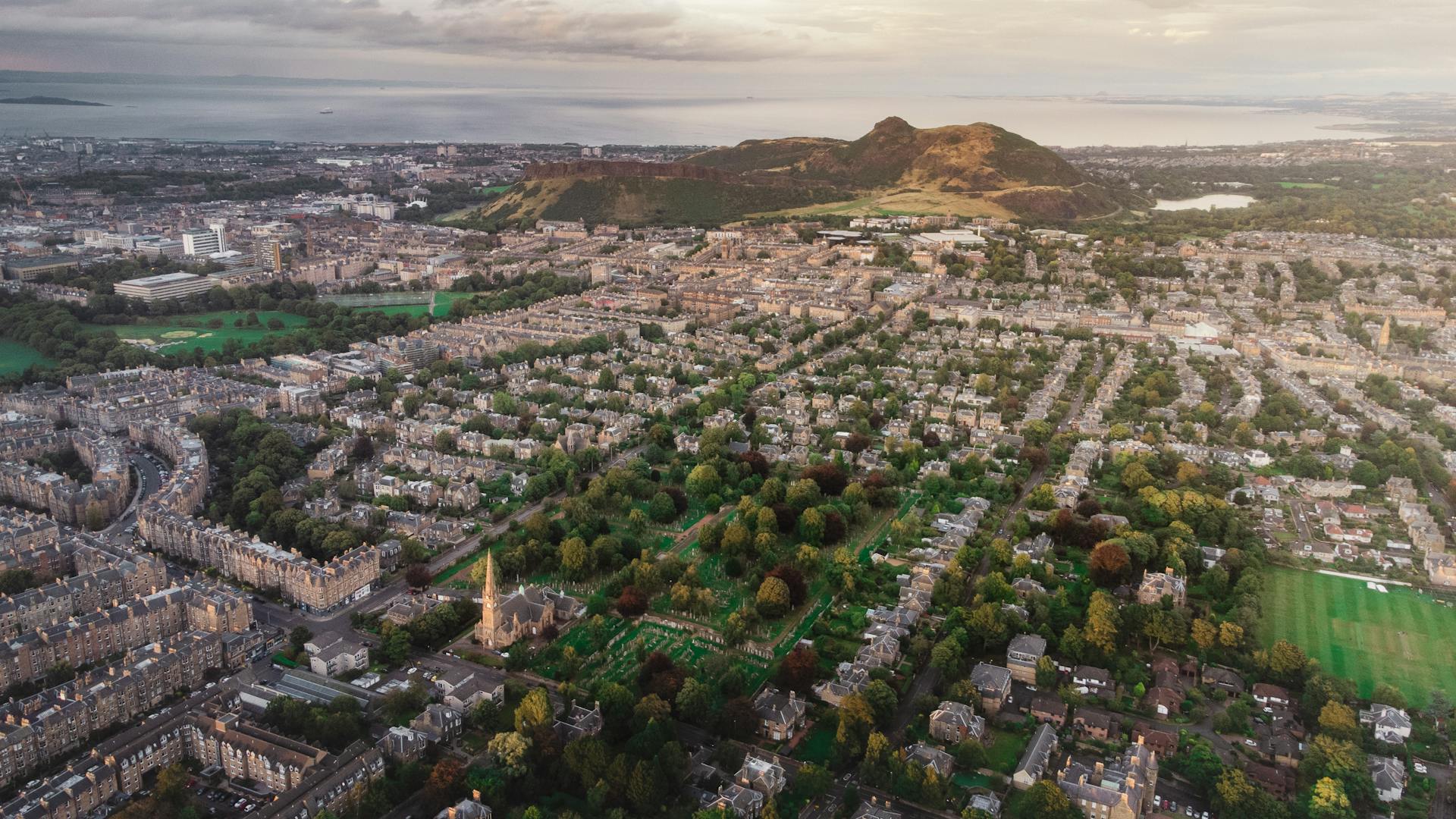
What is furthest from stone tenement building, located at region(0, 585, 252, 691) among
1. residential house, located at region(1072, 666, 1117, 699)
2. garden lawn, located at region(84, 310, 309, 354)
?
garden lawn, located at region(84, 310, 309, 354)

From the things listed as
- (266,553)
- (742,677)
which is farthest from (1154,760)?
(266,553)

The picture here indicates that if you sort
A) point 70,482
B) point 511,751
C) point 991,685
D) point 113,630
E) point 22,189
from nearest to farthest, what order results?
point 511,751, point 991,685, point 113,630, point 70,482, point 22,189

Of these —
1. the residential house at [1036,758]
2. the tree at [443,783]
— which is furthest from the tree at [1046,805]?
the tree at [443,783]

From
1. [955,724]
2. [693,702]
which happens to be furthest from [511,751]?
[955,724]

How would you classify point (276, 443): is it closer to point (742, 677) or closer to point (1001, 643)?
point (742, 677)

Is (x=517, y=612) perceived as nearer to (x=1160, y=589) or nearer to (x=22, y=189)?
(x=1160, y=589)

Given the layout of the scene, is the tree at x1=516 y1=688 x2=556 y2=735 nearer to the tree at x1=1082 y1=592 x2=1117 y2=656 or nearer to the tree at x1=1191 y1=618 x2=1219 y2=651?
the tree at x1=1082 y1=592 x2=1117 y2=656
